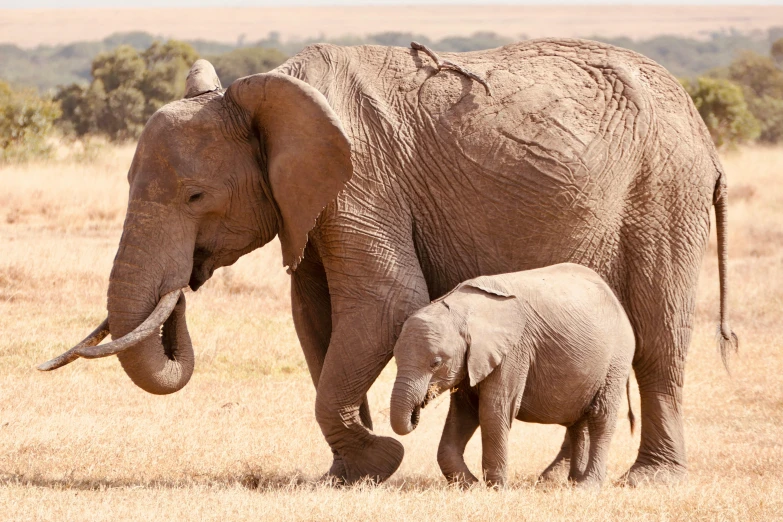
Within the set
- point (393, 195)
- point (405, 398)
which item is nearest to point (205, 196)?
point (393, 195)

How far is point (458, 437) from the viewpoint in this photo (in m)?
6.66

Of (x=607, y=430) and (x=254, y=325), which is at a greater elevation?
(x=607, y=430)

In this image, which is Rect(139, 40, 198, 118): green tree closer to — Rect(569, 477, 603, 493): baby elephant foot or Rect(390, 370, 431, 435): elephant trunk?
Rect(569, 477, 603, 493): baby elephant foot

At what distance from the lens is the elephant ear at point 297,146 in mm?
6258

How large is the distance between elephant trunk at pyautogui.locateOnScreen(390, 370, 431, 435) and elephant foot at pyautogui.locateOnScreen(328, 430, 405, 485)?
0.74 meters

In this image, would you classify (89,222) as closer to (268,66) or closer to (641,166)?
(641,166)

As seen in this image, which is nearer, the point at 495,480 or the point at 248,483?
the point at 495,480

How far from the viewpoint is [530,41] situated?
295 inches

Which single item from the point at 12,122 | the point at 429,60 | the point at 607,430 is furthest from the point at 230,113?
the point at 12,122

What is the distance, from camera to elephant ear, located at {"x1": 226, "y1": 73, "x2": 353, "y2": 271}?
626cm

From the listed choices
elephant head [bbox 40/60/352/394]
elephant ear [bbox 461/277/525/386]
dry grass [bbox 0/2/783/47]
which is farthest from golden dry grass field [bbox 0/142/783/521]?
dry grass [bbox 0/2/783/47]

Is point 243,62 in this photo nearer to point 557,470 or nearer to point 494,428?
point 557,470

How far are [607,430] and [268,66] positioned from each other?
47296 mm

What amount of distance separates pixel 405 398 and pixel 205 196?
1.48m
